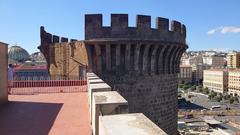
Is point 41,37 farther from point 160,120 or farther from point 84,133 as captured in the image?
point 84,133

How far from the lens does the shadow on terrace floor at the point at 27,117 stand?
592cm

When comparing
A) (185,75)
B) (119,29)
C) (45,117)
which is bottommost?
(185,75)

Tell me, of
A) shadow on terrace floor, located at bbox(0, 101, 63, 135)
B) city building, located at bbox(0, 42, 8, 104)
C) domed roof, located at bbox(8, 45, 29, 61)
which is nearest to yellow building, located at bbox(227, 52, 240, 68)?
domed roof, located at bbox(8, 45, 29, 61)

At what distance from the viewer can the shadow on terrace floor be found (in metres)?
5.92

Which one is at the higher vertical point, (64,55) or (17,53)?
(17,53)

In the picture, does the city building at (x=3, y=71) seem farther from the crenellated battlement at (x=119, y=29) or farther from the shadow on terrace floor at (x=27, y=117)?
the crenellated battlement at (x=119, y=29)

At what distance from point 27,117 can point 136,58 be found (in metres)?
5.63

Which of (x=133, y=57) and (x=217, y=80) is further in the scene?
(x=217, y=80)

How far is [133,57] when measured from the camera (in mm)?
11891

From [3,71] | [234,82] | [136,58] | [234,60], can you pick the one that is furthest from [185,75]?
[3,71]

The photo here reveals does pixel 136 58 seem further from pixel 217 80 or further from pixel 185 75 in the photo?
pixel 185 75

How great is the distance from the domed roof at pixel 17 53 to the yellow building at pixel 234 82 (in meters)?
71.7

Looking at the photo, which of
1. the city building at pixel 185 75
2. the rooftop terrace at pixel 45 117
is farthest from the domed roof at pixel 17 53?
the rooftop terrace at pixel 45 117

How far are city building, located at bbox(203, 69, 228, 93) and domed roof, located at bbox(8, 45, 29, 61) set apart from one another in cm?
6880
